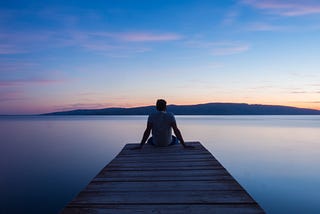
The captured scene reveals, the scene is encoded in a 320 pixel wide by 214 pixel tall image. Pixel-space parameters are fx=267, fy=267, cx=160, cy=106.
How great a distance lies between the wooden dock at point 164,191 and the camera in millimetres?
3162

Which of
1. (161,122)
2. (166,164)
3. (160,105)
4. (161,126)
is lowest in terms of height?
(166,164)

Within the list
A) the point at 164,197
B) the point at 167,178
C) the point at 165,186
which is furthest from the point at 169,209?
the point at 167,178

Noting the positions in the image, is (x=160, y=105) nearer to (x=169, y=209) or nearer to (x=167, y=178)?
(x=167, y=178)

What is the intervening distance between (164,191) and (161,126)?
12.7ft

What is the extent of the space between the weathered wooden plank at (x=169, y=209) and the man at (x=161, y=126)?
4052 mm

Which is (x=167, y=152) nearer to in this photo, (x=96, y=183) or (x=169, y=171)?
(x=169, y=171)

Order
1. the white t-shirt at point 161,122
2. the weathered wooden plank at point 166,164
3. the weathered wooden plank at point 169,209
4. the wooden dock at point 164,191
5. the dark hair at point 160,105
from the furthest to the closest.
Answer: the dark hair at point 160,105
the white t-shirt at point 161,122
the weathered wooden plank at point 166,164
the wooden dock at point 164,191
the weathered wooden plank at point 169,209

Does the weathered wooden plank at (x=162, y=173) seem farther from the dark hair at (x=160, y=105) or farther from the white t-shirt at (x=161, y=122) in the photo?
the dark hair at (x=160, y=105)

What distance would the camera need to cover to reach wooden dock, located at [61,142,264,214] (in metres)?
3.16

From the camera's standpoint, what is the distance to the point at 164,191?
3787 millimetres

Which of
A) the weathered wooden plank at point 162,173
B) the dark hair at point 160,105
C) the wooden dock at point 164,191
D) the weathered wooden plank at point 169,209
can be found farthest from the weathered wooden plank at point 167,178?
the dark hair at point 160,105

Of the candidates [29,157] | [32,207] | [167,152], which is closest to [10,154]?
[29,157]

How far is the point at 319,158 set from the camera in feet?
56.2

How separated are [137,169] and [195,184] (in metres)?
1.55
